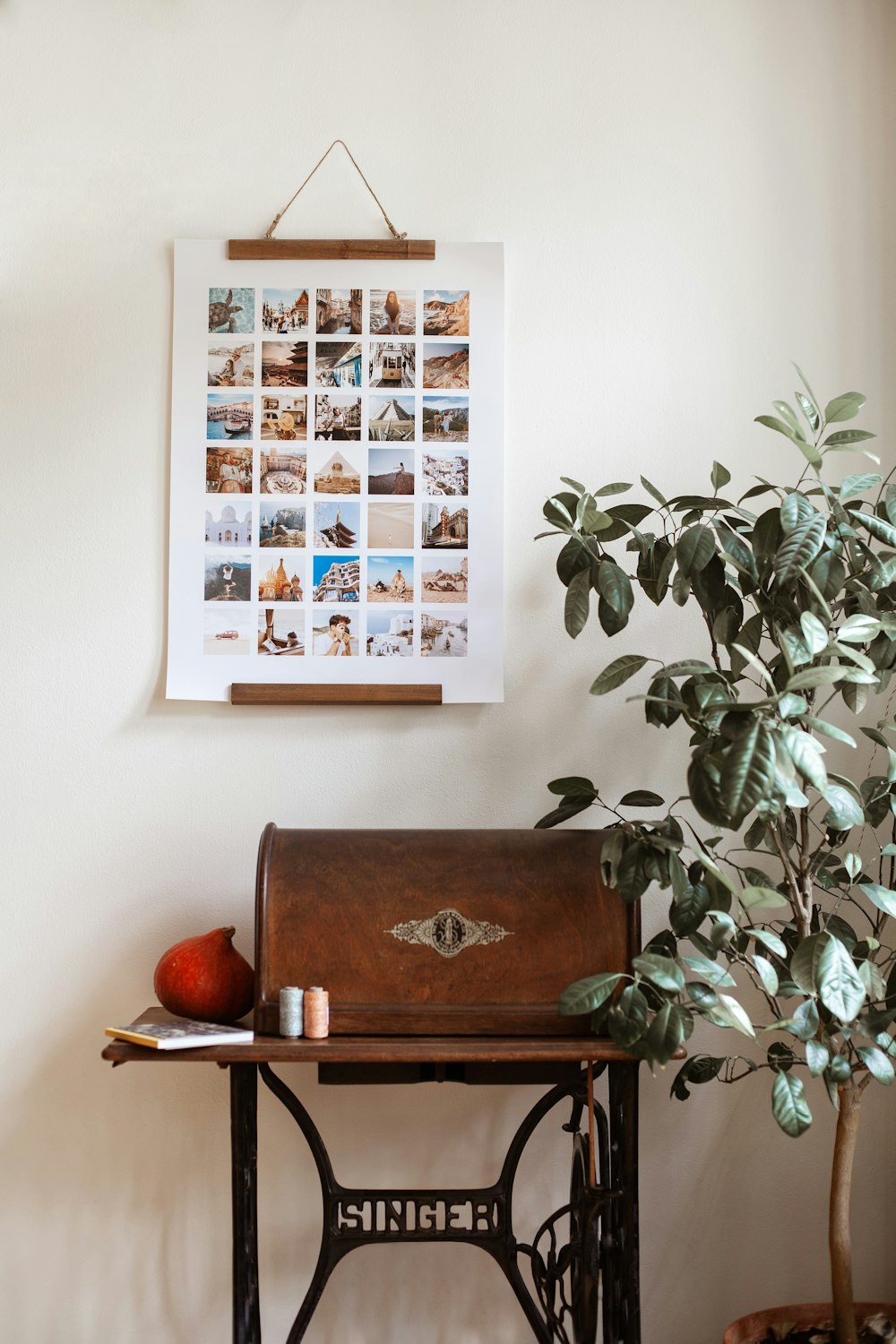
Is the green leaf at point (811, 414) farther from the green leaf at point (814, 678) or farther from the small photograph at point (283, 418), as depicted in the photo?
the small photograph at point (283, 418)

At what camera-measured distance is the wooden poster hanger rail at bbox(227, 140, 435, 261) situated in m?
2.06

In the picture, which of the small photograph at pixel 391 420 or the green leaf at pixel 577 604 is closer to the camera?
the green leaf at pixel 577 604

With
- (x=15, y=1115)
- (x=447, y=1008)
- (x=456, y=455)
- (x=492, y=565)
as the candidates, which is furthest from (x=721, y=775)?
(x=15, y=1115)

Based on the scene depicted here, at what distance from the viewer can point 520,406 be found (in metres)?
2.09

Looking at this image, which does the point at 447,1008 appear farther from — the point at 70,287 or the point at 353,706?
the point at 70,287

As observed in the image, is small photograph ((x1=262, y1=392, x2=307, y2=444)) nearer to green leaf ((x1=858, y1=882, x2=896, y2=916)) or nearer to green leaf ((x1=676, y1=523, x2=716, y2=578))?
green leaf ((x1=676, y1=523, x2=716, y2=578))

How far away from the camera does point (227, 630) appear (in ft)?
6.73

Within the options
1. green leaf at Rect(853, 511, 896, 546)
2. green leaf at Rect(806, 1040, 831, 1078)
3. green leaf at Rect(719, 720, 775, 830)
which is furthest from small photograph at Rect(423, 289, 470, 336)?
green leaf at Rect(806, 1040, 831, 1078)

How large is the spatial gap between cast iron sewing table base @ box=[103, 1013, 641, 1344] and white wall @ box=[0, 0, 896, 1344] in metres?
0.20

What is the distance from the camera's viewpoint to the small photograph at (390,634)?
80.2 inches

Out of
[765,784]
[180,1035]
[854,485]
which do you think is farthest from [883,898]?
[180,1035]

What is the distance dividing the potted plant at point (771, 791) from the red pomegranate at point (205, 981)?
599 mm

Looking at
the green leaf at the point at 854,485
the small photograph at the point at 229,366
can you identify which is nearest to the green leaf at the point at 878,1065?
the green leaf at the point at 854,485

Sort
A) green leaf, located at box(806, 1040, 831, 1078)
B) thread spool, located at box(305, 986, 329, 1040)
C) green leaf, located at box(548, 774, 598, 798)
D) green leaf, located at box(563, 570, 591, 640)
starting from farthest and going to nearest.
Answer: green leaf, located at box(548, 774, 598, 798), green leaf, located at box(563, 570, 591, 640), thread spool, located at box(305, 986, 329, 1040), green leaf, located at box(806, 1040, 831, 1078)
